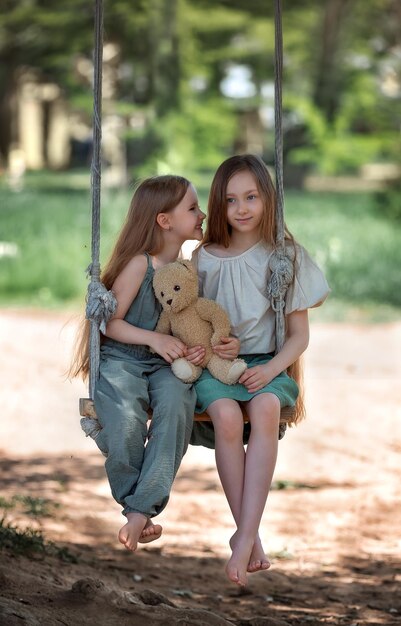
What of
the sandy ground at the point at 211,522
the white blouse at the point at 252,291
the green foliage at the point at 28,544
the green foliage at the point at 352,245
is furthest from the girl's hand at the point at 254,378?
the green foliage at the point at 352,245

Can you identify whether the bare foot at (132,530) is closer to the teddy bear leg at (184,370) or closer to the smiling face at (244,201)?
the teddy bear leg at (184,370)

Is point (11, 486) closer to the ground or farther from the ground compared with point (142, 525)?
closer to the ground

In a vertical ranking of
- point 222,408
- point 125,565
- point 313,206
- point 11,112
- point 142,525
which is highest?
point 11,112

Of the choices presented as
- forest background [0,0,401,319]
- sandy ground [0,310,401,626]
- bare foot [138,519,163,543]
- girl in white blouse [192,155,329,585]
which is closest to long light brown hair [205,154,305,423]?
girl in white blouse [192,155,329,585]

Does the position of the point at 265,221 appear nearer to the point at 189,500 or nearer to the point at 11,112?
the point at 189,500

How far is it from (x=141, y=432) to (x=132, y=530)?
31 cm

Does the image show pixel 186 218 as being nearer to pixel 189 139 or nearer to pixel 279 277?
pixel 279 277

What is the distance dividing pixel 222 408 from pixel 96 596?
955 mm

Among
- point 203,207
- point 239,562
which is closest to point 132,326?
point 239,562

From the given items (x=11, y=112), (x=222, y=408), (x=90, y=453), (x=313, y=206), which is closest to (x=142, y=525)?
(x=222, y=408)

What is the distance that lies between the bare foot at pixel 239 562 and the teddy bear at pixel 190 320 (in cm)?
50

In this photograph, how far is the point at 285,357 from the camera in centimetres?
371

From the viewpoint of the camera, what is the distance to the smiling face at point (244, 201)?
148 inches

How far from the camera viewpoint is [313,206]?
1722 centimetres
